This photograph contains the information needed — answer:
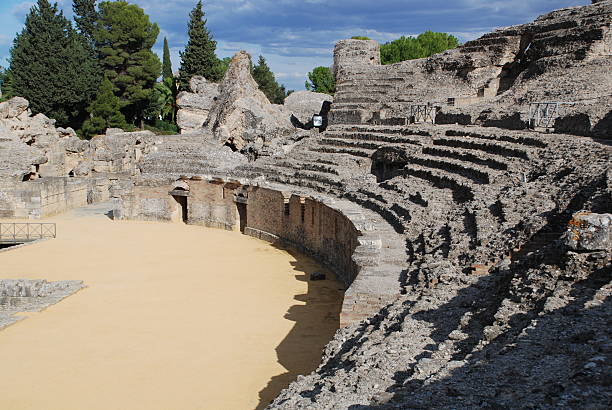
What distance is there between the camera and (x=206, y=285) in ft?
48.2

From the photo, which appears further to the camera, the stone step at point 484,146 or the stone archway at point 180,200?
the stone archway at point 180,200

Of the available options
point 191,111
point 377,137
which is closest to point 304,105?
point 191,111

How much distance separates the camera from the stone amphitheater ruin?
5645 mm

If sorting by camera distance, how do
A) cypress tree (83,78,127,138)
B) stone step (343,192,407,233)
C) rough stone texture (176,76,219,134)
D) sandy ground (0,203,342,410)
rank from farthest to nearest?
cypress tree (83,78,127,138) < rough stone texture (176,76,219,134) < stone step (343,192,407,233) < sandy ground (0,203,342,410)

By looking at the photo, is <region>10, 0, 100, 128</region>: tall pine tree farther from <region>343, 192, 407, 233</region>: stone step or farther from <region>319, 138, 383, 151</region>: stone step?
<region>343, 192, 407, 233</region>: stone step

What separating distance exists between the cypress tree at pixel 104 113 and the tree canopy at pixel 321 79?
70.9 feet

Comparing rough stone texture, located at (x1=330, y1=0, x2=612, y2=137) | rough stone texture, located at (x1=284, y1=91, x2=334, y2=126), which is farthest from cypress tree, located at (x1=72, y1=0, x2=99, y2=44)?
rough stone texture, located at (x1=330, y1=0, x2=612, y2=137)

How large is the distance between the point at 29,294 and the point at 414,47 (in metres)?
41.7

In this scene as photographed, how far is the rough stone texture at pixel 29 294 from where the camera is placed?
42.4 feet

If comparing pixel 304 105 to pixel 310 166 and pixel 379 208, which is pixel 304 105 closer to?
pixel 310 166

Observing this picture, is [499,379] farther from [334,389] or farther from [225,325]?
[225,325]

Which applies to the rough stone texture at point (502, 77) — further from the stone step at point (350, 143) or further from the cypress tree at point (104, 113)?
the cypress tree at point (104, 113)

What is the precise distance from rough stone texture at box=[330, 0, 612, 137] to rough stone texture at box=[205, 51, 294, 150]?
291 cm

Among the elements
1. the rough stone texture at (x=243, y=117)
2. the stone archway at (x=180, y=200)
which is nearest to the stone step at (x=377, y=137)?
the rough stone texture at (x=243, y=117)
